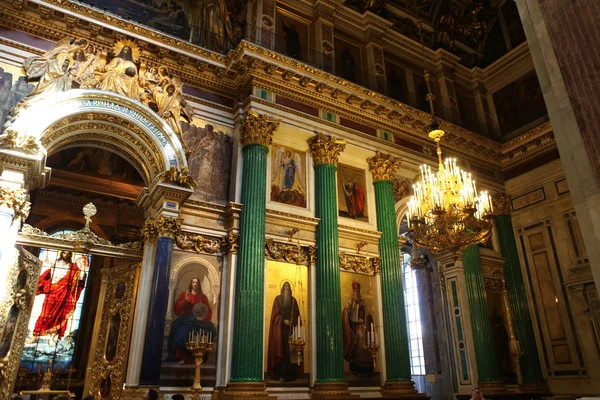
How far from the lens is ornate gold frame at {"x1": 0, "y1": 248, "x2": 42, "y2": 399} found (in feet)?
21.6

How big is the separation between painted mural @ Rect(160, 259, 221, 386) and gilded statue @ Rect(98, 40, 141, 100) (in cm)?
330

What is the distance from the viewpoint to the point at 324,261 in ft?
29.2

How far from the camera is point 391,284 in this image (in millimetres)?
9625

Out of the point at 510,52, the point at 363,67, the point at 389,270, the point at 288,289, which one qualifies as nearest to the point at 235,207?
the point at 288,289

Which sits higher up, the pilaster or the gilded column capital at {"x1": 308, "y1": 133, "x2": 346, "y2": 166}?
the gilded column capital at {"x1": 308, "y1": 133, "x2": 346, "y2": 166}

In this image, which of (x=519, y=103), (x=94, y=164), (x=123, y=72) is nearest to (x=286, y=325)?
(x=123, y=72)

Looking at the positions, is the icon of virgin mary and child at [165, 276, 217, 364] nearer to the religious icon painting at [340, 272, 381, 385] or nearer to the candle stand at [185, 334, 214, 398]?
the candle stand at [185, 334, 214, 398]

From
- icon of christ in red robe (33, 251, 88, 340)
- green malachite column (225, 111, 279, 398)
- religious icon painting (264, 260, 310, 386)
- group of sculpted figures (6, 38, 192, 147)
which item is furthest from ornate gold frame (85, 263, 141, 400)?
icon of christ in red robe (33, 251, 88, 340)

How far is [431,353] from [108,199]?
9.62m

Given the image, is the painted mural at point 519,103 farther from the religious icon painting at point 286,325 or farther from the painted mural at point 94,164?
the painted mural at point 94,164

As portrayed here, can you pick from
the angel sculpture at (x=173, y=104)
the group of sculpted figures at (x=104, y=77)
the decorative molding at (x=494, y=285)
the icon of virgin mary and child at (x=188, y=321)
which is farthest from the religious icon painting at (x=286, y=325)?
the decorative molding at (x=494, y=285)

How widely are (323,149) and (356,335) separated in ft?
12.8

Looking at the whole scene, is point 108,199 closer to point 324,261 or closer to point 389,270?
point 324,261

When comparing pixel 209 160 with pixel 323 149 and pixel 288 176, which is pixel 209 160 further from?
pixel 323 149
